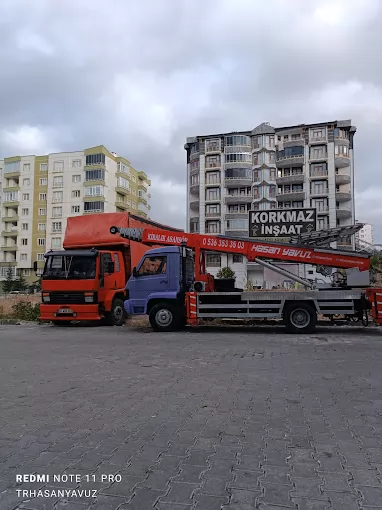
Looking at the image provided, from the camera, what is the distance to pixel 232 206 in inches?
2530

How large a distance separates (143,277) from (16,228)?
224 ft

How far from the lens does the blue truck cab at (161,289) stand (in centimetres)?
1302

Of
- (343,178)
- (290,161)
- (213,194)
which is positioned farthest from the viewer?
(213,194)

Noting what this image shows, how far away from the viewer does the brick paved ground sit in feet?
9.54

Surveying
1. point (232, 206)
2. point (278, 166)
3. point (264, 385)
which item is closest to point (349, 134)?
point (278, 166)

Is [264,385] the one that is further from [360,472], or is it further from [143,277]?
[143,277]

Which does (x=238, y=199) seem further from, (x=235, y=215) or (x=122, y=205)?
(x=122, y=205)

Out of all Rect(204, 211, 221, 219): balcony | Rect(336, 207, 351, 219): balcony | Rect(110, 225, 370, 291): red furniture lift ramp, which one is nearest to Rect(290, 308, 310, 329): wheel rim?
Rect(110, 225, 370, 291): red furniture lift ramp

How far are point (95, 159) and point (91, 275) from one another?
60.1 m

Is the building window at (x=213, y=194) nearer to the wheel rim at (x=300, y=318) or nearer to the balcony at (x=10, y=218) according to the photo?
the balcony at (x=10, y=218)

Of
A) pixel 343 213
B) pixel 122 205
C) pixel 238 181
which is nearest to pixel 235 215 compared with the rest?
pixel 238 181

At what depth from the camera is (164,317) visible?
13047 mm

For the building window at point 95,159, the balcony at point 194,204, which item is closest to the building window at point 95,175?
the building window at point 95,159

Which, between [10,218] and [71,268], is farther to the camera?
[10,218]
